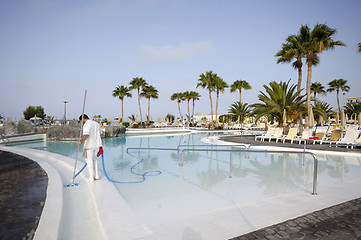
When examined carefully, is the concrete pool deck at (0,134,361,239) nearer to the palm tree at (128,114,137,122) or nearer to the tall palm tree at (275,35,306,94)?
→ the tall palm tree at (275,35,306,94)

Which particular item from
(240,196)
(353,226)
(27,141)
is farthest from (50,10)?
(353,226)

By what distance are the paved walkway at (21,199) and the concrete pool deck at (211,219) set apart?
0.14m

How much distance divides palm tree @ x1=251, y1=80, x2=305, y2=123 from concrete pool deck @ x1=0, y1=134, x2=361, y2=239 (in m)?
14.5

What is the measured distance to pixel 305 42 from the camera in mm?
15094

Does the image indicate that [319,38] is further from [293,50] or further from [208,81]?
Result: [208,81]

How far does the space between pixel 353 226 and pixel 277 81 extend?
1758cm

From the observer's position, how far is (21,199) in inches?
129

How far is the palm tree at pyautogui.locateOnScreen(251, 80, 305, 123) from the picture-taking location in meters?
17.2

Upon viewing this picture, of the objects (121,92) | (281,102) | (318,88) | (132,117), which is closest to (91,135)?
(281,102)

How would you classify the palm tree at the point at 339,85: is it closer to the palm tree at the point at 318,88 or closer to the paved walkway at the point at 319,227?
the palm tree at the point at 318,88

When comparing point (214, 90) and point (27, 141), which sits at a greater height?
point (214, 90)

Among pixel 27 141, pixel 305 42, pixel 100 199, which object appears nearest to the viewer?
pixel 100 199

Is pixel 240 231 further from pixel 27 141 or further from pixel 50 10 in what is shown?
pixel 50 10

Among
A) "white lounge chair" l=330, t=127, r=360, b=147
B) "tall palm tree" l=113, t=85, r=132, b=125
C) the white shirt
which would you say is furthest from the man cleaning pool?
"tall palm tree" l=113, t=85, r=132, b=125
